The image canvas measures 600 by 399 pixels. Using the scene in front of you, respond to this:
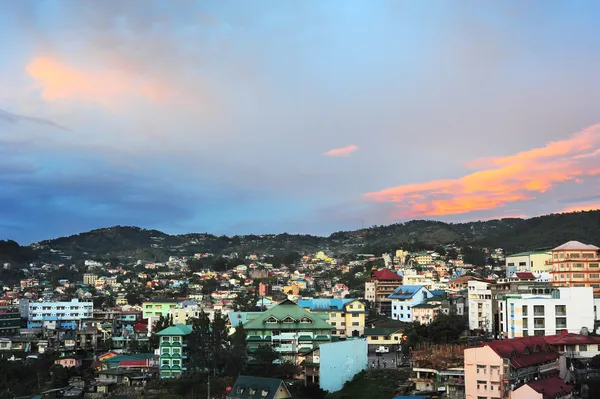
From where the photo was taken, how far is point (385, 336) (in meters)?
37.6

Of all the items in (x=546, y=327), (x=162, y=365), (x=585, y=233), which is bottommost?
(x=162, y=365)

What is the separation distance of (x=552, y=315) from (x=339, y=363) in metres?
10.0

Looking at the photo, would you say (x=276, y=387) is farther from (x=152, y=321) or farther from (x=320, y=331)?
(x=152, y=321)

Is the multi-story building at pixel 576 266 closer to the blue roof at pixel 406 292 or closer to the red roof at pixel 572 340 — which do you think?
the blue roof at pixel 406 292

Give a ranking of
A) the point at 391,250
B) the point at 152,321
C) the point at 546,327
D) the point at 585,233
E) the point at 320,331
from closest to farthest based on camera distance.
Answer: the point at 546,327 < the point at 320,331 < the point at 152,321 < the point at 585,233 < the point at 391,250

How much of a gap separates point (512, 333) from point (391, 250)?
7588cm

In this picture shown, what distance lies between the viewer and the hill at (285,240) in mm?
116188

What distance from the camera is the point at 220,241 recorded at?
16975 cm

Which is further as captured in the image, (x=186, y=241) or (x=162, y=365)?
(x=186, y=241)

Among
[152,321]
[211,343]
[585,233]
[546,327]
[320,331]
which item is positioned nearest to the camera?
[546,327]

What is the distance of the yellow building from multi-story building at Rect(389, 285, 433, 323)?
19.0 feet

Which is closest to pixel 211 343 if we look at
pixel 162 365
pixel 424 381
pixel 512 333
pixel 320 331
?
pixel 162 365

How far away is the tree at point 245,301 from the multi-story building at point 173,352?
14834 mm

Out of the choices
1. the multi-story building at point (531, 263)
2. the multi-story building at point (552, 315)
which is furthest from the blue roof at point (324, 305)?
the multi-story building at point (531, 263)
